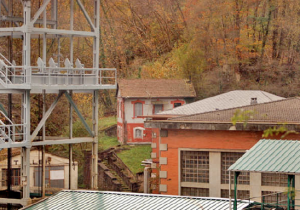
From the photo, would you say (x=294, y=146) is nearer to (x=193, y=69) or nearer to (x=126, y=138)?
(x=126, y=138)

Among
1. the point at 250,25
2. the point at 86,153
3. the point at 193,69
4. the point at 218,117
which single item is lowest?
the point at 86,153

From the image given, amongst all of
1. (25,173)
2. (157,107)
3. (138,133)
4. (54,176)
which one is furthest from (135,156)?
(25,173)

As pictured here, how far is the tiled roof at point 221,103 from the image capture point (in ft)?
139

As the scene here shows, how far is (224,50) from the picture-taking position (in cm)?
7150

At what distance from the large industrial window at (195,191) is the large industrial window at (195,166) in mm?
433

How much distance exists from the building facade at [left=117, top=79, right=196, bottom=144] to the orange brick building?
30.7m

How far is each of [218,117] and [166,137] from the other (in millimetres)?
3037

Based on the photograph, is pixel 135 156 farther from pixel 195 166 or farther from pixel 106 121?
pixel 195 166

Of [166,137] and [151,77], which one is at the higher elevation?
[151,77]

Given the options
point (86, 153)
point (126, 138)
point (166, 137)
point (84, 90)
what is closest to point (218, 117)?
point (166, 137)

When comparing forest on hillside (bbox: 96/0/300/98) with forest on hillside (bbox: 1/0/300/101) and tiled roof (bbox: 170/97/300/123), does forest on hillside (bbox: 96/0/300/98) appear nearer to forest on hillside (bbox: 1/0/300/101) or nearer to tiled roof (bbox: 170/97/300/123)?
forest on hillside (bbox: 1/0/300/101)

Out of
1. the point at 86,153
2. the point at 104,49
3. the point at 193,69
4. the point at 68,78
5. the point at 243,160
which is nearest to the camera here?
the point at 243,160

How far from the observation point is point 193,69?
231ft

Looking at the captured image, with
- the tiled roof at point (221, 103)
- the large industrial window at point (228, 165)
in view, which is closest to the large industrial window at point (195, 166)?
the large industrial window at point (228, 165)
